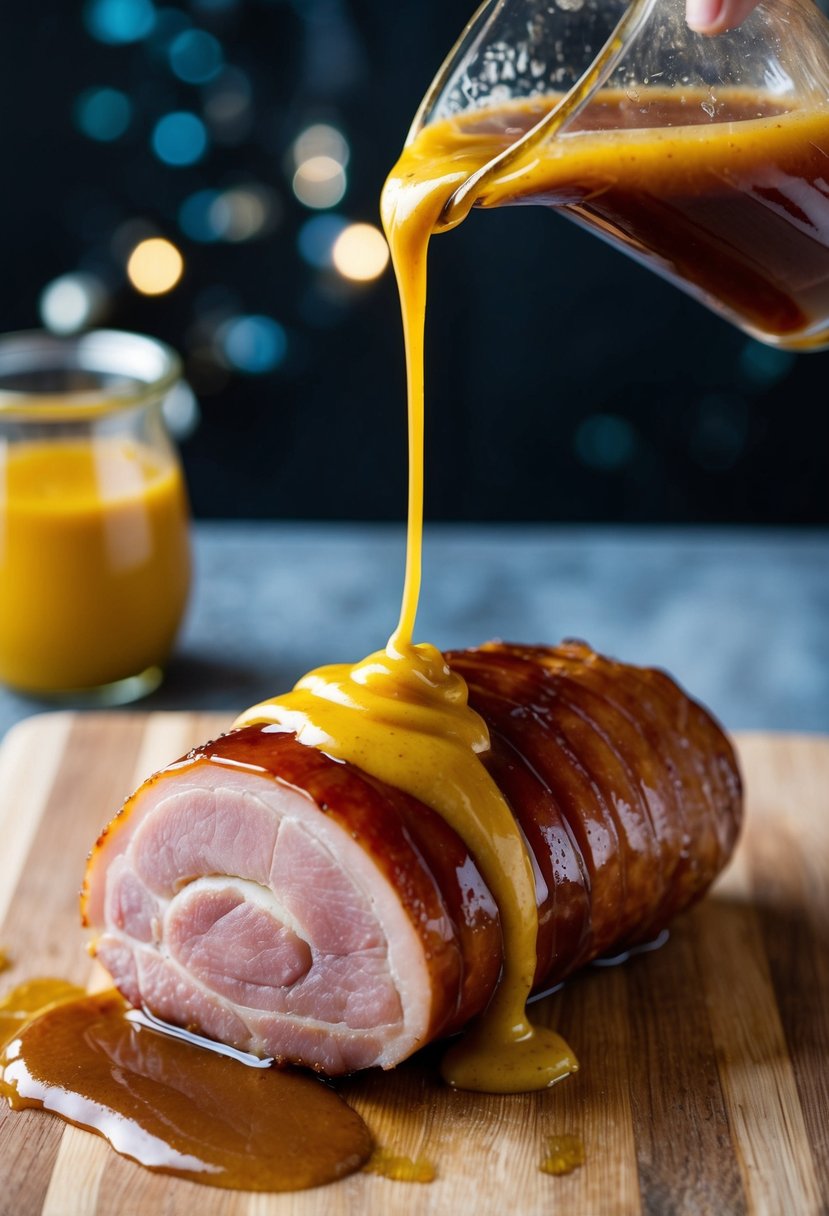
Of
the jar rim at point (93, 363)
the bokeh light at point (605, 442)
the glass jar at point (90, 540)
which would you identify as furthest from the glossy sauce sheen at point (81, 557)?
the bokeh light at point (605, 442)

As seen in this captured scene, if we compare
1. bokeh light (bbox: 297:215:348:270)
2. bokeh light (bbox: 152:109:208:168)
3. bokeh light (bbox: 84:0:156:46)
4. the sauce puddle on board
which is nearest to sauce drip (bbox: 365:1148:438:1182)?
the sauce puddle on board

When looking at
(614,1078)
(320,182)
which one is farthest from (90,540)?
(614,1078)

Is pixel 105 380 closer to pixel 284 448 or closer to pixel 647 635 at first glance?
pixel 284 448

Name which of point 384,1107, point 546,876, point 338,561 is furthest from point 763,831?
point 338,561

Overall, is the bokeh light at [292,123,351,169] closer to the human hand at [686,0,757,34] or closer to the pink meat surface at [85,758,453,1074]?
the human hand at [686,0,757,34]

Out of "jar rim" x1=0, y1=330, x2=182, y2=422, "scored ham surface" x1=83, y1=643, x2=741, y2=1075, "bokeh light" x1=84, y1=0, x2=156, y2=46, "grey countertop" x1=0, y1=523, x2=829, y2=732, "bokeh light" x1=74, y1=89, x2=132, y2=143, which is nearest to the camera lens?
"scored ham surface" x1=83, y1=643, x2=741, y2=1075

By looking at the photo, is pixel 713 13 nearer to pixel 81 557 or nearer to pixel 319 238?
pixel 81 557
